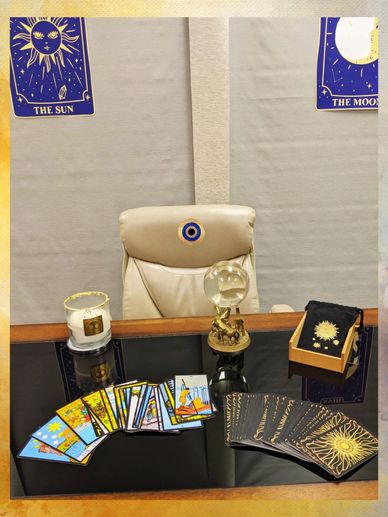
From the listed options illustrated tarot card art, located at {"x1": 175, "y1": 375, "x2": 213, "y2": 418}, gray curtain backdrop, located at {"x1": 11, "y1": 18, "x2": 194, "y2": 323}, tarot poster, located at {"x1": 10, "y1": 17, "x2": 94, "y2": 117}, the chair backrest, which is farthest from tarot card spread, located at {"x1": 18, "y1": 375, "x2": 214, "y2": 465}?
tarot poster, located at {"x1": 10, "y1": 17, "x2": 94, "y2": 117}

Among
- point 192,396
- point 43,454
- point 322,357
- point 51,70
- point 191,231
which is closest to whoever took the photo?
Result: point 43,454

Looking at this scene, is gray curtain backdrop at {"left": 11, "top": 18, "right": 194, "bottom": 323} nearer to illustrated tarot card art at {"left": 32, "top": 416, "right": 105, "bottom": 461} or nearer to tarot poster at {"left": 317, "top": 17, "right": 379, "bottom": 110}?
tarot poster at {"left": 317, "top": 17, "right": 379, "bottom": 110}

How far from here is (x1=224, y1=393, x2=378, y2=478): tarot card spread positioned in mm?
880

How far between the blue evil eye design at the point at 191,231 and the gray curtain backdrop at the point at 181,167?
0.57 meters

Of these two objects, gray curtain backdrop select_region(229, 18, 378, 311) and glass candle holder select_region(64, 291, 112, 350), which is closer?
glass candle holder select_region(64, 291, 112, 350)

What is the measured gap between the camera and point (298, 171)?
2.19m

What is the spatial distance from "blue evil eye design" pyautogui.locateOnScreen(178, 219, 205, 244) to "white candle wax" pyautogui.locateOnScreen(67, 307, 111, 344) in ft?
1.68

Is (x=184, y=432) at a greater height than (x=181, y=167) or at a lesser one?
lesser

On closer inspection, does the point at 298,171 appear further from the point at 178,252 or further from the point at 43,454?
the point at 43,454

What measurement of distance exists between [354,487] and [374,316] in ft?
2.46

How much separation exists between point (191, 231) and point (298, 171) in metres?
0.83

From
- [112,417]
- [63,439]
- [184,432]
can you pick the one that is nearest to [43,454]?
[63,439]

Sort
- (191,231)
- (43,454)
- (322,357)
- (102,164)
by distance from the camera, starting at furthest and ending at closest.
Result: (102,164) → (191,231) → (322,357) → (43,454)

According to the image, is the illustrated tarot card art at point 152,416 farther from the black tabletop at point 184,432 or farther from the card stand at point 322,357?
the card stand at point 322,357
